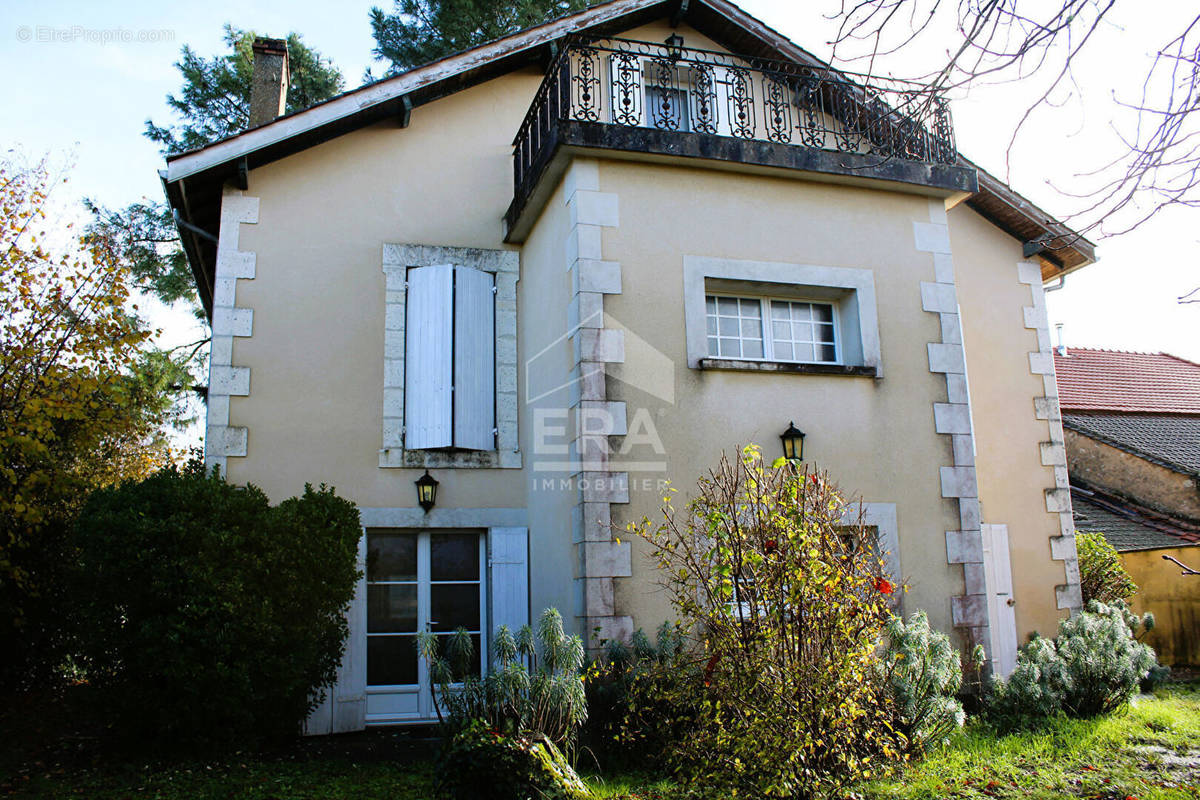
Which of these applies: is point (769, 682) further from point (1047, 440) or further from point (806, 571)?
point (1047, 440)

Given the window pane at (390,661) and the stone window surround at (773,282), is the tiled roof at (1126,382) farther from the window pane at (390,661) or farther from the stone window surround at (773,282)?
the window pane at (390,661)

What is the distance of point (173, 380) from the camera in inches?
538

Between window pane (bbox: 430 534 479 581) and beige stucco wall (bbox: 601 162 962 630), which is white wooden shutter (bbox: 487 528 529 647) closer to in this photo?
window pane (bbox: 430 534 479 581)

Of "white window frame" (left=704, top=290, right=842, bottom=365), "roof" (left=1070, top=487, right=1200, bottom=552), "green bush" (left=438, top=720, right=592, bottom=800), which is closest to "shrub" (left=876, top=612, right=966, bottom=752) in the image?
"green bush" (left=438, top=720, right=592, bottom=800)

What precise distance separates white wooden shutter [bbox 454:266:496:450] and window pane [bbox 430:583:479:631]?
4.45 ft

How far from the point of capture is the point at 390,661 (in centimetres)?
797

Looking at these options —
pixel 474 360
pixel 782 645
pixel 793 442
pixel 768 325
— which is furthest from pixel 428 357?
pixel 782 645

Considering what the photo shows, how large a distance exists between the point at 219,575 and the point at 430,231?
4.16 m

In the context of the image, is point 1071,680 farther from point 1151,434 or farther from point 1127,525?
point 1151,434

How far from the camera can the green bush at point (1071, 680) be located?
679 centimetres

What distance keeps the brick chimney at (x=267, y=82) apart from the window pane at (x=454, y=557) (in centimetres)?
504

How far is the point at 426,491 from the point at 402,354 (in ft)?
4.54

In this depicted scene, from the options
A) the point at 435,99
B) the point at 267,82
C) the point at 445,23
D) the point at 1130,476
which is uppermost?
the point at 445,23

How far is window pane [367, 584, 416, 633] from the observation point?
8.02m
